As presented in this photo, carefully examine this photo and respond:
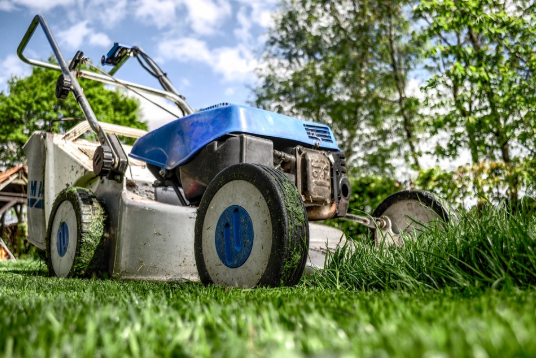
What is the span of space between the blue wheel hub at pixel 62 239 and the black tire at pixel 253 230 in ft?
4.70

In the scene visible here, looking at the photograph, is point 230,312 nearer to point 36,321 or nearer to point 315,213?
point 36,321

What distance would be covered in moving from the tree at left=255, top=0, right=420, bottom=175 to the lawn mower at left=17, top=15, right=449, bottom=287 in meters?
11.7

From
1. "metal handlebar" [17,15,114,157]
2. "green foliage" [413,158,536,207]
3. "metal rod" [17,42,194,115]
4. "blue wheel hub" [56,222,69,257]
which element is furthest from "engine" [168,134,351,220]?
"green foliage" [413,158,536,207]

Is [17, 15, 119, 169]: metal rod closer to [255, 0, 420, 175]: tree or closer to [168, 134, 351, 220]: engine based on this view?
[168, 134, 351, 220]: engine

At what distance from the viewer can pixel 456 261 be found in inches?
82.3

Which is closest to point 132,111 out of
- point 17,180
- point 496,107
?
point 17,180

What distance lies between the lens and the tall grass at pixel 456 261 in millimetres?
1873

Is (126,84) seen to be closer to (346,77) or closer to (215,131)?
(215,131)

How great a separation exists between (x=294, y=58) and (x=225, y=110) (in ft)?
57.4

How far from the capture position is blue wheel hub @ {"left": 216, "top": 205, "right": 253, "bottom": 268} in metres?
2.27

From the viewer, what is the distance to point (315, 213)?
10.5 ft

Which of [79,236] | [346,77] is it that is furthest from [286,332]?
[346,77]

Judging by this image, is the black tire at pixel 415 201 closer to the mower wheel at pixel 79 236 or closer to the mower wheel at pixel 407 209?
the mower wheel at pixel 407 209

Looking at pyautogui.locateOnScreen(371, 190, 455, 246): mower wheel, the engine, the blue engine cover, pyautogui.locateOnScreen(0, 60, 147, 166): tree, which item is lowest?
pyautogui.locateOnScreen(371, 190, 455, 246): mower wheel
